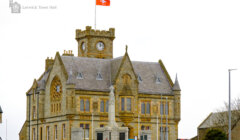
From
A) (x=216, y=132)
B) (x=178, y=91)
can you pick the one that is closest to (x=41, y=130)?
(x=178, y=91)

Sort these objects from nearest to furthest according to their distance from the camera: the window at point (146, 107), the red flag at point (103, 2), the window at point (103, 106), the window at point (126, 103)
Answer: the window at point (103, 106)
the window at point (126, 103)
the window at point (146, 107)
the red flag at point (103, 2)

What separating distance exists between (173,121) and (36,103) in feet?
80.9

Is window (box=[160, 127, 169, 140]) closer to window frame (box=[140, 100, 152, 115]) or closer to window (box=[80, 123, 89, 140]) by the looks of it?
window frame (box=[140, 100, 152, 115])

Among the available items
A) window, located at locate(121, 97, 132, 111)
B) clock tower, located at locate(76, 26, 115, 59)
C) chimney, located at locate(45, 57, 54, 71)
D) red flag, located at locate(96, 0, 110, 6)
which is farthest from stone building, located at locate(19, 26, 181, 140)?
red flag, located at locate(96, 0, 110, 6)

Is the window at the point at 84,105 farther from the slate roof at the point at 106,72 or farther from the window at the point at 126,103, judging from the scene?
the window at the point at 126,103

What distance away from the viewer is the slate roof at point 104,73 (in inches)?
6058

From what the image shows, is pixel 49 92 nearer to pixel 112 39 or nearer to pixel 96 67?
pixel 96 67

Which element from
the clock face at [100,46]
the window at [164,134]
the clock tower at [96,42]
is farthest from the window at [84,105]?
the clock face at [100,46]

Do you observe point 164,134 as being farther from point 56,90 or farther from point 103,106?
point 56,90

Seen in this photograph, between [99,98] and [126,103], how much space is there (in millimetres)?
4945

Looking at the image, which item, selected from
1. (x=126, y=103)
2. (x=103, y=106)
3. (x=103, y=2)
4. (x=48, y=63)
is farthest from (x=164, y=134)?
(x=48, y=63)

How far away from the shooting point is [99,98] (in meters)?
154

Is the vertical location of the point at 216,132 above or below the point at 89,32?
below

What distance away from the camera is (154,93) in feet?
523
